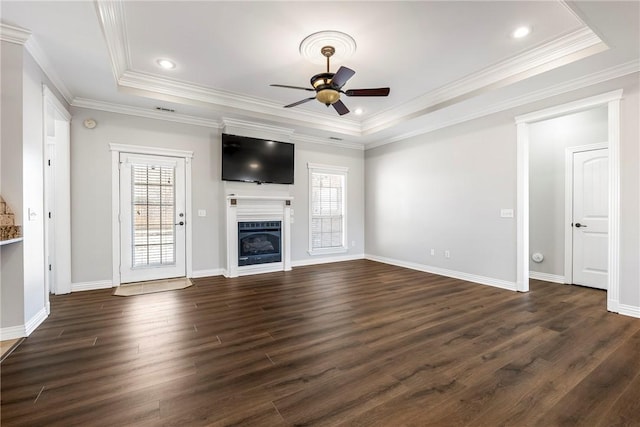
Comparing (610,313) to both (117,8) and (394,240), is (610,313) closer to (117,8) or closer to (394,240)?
(394,240)

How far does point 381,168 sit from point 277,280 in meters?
3.57

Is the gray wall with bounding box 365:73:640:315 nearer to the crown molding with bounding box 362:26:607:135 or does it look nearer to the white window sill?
the crown molding with bounding box 362:26:607:135

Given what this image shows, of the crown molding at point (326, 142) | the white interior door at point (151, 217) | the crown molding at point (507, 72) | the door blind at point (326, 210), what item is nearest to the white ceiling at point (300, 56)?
the crown molding at point (507, 72)

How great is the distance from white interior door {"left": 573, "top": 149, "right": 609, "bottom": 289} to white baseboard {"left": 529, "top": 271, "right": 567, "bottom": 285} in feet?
0.59

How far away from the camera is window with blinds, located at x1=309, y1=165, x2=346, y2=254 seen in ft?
21.3

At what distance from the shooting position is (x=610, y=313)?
10.9 feet

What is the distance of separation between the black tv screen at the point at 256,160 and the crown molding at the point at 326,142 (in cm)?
35

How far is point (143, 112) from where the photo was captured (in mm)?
4699

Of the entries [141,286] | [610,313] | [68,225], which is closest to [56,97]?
[68,225]

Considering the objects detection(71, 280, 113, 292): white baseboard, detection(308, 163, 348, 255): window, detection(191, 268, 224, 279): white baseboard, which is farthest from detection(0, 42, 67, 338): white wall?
detection(308, 163, 348, 255): window

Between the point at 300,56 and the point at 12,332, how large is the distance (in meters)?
4.06

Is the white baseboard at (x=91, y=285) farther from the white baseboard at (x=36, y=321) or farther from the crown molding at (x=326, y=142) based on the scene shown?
the crown molding at (x=326, y=142)

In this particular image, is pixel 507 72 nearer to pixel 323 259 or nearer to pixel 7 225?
pixel 323 259

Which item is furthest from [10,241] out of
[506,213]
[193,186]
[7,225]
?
[506,213]
